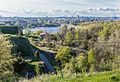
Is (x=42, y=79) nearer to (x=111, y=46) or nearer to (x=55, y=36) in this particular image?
(x=111, y=46)

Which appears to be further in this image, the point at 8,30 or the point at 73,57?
the point at 8,30

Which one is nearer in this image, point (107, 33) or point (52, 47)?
point (52, 47)

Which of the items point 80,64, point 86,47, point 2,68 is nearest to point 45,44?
point 86,47

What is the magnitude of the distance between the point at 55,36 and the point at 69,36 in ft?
66.2

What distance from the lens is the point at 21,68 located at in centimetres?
6147

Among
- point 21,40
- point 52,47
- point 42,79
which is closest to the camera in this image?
point 42,79

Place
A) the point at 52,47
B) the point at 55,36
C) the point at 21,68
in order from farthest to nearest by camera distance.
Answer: the point at 55,36, the point at 52,47, the point at 21,68

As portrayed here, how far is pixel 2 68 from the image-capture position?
37094 mm

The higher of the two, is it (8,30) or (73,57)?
(8,30)

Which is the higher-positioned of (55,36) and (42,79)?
(42,79)

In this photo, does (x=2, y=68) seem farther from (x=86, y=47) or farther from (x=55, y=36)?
(x=55, y=36)

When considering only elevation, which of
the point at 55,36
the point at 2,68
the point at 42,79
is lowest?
the point at 55,36

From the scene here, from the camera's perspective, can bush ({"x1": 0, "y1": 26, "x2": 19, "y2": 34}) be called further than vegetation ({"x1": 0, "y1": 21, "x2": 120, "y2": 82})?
Yes

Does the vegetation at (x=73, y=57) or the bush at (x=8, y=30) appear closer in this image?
the vegetation at (x=73, y=57)
